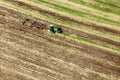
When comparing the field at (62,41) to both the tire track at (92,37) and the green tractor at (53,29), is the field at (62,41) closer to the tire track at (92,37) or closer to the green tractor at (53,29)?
the tire track at (92,37)

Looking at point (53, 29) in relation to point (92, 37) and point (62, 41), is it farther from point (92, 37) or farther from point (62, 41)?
point (92, 37)

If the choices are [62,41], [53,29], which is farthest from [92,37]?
[53,29]

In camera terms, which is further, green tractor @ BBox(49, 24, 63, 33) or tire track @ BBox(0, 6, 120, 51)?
green tractor @ BBox(49, 24, 63, 33)

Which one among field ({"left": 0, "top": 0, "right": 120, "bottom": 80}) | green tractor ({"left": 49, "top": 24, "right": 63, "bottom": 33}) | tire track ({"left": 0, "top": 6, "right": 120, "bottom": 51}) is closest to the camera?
field ({"left": 0, "top": 0, "right": 120, "bottom": 80})

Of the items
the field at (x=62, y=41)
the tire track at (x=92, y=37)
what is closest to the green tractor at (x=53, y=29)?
the field at (x=62, y=41)

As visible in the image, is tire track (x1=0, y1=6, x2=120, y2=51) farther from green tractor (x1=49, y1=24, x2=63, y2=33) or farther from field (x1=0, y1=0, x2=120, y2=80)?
green tractor (x1=49, y1=24, x2=63, y2=33)

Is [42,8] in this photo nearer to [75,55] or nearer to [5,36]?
[5,36]

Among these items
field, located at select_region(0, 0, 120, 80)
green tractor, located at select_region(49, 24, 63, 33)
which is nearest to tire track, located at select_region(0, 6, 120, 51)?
field, located at select_region(0, 0, 120, 80)

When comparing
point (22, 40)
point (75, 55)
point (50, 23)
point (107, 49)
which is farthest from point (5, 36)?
point (107, 49)

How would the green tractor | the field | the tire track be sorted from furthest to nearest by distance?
the green tractor → the tire track → the field
